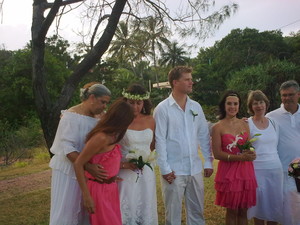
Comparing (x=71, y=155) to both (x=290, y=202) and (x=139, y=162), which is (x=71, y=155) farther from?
(x=290, y=202)

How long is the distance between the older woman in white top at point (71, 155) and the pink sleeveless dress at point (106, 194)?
25cm

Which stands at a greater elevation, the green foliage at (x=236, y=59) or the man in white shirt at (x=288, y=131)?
the green foliage at (x=236, y=59)

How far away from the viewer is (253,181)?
4215mm

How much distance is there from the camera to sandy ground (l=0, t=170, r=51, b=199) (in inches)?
343

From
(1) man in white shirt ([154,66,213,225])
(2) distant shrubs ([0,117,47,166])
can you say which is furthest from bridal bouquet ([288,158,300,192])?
(2) distant shrubs ([0,117,47,166])

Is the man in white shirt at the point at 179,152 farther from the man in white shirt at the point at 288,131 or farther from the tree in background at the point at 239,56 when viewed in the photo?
the tree in background at the point at 239,56

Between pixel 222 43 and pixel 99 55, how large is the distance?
3999cm

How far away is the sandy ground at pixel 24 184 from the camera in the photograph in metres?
8.70

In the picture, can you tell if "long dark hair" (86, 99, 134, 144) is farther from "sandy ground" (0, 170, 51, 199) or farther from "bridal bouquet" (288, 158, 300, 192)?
"sandy ground" (0, 170, 51, 199)

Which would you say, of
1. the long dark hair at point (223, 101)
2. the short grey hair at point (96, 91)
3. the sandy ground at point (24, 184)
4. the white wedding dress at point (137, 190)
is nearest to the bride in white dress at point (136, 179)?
the white wedding dress at point (137, 190)

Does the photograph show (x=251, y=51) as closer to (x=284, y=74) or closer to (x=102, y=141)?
(x=284, y=74)

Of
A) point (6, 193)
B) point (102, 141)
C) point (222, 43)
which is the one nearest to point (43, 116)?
point (102, 141)

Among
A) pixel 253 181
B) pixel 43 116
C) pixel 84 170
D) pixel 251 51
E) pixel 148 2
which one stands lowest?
pixel 253 181

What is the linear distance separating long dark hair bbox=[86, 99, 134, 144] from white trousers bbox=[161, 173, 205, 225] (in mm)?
1280
